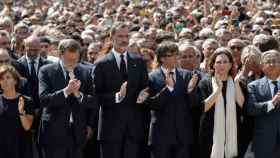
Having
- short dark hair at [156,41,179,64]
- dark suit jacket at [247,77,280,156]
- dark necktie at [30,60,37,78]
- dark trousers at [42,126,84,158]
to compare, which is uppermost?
short dark hair at [156,41,179,64]

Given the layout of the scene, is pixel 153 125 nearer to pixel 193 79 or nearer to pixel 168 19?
pixel 193 79

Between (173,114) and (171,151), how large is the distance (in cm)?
46

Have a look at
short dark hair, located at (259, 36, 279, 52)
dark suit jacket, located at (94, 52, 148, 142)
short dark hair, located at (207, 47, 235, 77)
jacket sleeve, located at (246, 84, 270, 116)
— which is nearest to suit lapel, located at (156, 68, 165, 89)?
dark suit jacket, located at (94, 52, 148, 142)

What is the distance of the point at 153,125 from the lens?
331 inches

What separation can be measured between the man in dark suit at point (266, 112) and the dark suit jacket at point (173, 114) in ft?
2.50

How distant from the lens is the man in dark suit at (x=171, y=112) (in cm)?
830

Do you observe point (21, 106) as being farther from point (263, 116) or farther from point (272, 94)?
point (272, 94)

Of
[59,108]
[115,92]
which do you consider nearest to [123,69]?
[115,92]

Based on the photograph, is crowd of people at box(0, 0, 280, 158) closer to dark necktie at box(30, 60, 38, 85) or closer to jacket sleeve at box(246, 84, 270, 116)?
jacket sleeve at box(246, 84, 270, 116)

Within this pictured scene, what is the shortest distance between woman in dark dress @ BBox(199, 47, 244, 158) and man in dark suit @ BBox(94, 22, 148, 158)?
2.51ft

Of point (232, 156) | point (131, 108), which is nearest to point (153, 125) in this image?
point (131, 108)

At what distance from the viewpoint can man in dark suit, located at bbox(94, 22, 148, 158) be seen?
27.1 ft

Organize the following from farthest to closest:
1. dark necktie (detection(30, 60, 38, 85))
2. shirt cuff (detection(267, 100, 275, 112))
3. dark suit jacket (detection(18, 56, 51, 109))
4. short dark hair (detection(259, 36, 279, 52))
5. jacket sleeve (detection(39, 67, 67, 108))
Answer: short dark hair (detection(259, 36, 279, 52)) < dark necktie (detection(30, 60, 38, 85)) < dark suit jacket (detection(18, 56, 51, 109)) < shirt cuff (detection(267, 100, 275, 112)) < jacket sleeve (detection(39, 67, 67, 108))

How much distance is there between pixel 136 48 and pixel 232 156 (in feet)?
7.45
